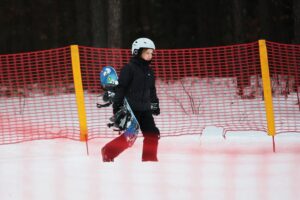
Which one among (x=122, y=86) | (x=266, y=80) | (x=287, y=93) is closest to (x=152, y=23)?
(x=287, y=93)

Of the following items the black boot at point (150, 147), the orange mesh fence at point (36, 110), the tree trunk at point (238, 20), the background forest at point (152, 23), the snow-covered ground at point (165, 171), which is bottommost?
the snow-covered ground at point (165, 171)

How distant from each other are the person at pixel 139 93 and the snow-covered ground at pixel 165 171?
224 millimetres

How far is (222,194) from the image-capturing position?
5.43 metres

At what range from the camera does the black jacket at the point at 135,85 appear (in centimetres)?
675

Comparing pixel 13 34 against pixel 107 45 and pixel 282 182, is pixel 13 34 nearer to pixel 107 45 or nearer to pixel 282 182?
pixel 107 45

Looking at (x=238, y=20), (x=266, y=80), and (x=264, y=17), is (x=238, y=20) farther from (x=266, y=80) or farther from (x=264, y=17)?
(x=266, y=80)

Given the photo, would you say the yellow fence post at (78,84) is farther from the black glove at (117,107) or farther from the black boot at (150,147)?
the black glove at (117,107)

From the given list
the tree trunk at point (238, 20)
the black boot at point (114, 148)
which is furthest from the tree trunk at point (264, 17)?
the black boot at point (114, 148)

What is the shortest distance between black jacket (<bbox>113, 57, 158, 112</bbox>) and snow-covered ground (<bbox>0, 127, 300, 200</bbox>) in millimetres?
758

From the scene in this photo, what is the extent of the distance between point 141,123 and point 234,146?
2.62m

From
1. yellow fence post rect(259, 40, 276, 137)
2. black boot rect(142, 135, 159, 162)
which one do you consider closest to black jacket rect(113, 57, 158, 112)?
black boot rect(142, 135, 159, 162)

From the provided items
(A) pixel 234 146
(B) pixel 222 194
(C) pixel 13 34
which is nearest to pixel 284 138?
(A) pixel 234 146

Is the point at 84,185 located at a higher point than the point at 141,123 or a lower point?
lower

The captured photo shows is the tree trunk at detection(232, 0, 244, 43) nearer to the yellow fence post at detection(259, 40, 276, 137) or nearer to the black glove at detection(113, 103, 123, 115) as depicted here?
the yellow fence post at detection(259, 40, 276, 137)
